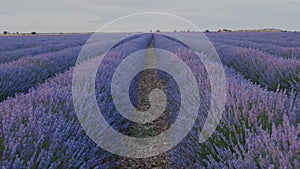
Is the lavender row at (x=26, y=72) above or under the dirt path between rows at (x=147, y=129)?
above

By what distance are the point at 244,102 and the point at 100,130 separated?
109 centimetres

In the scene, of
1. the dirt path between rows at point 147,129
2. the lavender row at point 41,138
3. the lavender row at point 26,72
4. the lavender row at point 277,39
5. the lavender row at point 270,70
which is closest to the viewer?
the lavender row at point 41,138

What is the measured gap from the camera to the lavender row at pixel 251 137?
4.36 feet

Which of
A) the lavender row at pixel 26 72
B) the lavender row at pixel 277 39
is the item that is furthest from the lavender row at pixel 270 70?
the lavender row at pixel 277 39

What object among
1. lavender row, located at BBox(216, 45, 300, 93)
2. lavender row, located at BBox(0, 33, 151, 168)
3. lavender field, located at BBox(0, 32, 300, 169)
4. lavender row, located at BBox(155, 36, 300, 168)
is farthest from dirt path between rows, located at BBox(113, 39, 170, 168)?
lavender row, located at BBox(216, 45, 300, 93)

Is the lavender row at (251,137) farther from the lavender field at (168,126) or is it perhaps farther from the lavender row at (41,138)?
the lavender row at (41,138)

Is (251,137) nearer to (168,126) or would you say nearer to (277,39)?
(168,126)

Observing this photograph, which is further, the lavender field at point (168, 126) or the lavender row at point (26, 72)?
the lavender row at point (26, 72)

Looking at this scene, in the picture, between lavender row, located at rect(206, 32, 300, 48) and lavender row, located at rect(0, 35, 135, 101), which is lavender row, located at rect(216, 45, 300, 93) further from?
lavender row, located at rect(206, 32, 300, 48)

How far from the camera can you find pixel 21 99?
2283 millimetres

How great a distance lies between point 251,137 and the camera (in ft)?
5.16

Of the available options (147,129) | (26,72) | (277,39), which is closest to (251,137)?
(147,129)

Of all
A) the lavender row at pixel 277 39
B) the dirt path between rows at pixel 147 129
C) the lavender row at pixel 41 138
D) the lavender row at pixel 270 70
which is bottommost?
the dirt path between rows at pixel 147 129

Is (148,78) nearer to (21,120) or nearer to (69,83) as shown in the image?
(69,83)
